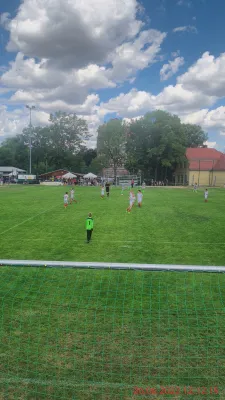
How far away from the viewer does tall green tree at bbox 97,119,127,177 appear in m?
85.2

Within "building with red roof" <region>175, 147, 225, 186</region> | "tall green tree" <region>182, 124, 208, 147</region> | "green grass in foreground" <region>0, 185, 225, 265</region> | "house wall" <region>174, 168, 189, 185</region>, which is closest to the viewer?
"green grass in foreground" <region>0, 185, 225, 265</region>

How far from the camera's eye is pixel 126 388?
4898 millimetres

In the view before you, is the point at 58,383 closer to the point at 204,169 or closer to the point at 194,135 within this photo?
the point at 204,169

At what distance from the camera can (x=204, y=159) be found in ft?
245

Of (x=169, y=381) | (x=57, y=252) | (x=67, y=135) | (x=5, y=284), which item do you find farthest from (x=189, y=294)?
(x=67, y=135)

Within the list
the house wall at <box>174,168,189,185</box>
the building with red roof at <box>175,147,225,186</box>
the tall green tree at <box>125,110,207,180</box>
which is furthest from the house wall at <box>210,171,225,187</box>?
the tall green tree at <box>125,110,207,180</box>

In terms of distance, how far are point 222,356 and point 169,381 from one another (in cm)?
114

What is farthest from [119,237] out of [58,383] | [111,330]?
[58,383]

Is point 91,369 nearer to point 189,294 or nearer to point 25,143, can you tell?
point 189,294

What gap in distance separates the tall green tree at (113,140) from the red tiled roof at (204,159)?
18.0 metres

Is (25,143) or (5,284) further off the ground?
(25,143)

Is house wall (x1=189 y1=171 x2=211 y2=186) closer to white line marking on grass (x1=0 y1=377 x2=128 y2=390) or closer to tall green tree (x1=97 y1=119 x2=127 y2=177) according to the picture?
tall green tree (x1=97 y1=119 x2=127 y2=177)

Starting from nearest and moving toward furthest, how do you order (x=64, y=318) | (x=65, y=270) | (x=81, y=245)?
(x=64, y=318)
(x=65, y=270)
(x=81, y=245)

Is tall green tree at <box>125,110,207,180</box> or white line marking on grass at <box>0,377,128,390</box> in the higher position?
tall green tree at <box>125,110,207,180</box>
